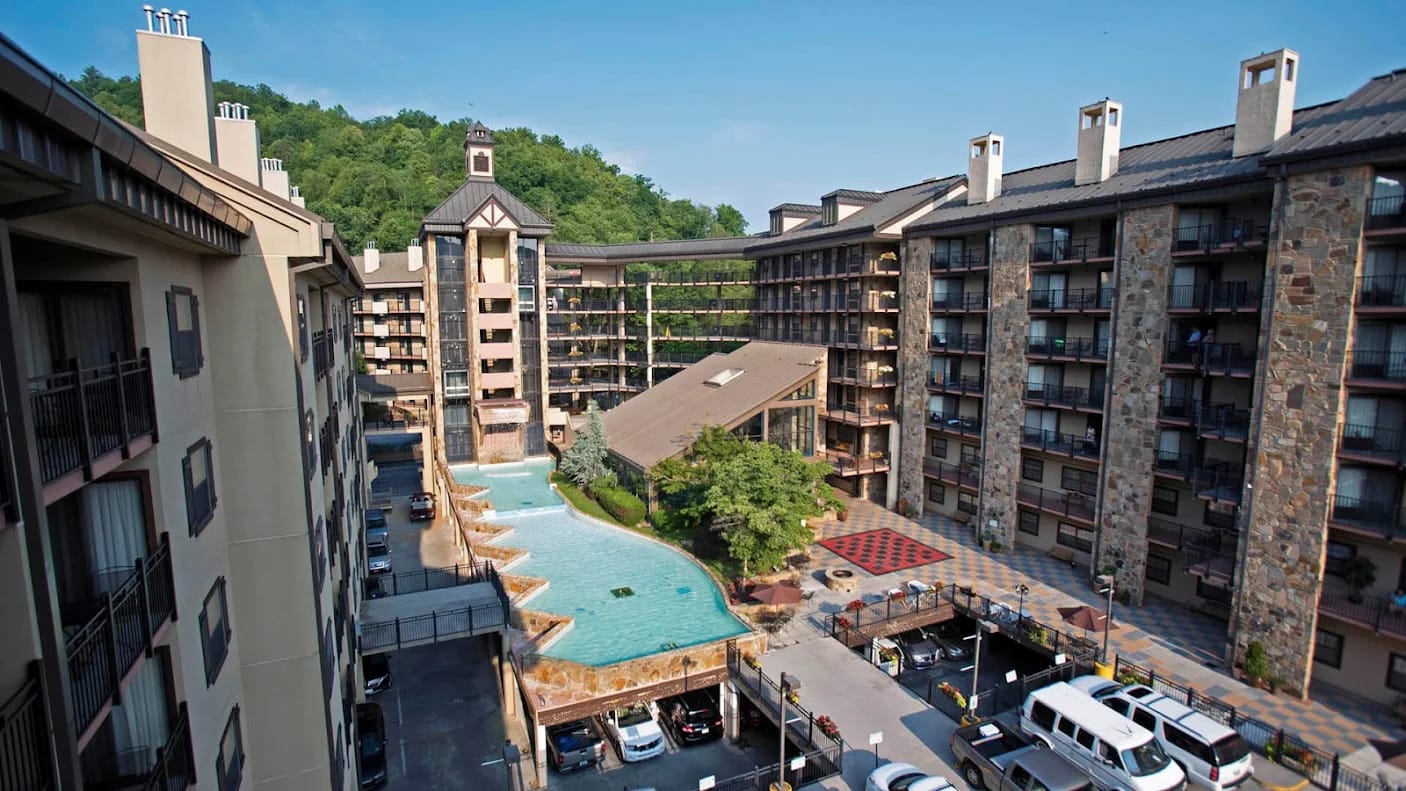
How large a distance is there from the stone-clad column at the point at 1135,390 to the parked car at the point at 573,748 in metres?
22.9

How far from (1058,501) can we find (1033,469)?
2182mm

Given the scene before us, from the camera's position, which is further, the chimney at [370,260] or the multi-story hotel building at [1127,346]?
Result: the chimney at [370,260]

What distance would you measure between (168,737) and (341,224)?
8560cm

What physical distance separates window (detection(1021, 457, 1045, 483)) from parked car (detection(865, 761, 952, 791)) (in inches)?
799

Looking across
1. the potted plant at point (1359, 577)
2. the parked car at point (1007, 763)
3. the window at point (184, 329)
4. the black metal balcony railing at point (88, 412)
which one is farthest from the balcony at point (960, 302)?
the black metal balcony railing at point (88, 412)

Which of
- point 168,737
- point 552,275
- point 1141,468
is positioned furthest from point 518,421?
point 168,737

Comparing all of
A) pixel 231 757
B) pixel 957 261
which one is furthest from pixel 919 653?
pixel 231 757

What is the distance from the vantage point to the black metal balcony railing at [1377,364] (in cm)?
2134

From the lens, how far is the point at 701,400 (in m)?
42.9

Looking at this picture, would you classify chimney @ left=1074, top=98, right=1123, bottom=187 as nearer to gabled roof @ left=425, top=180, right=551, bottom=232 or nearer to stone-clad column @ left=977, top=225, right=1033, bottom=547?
stone-clad column @ left=977, top=225, right=1033, bottom=547

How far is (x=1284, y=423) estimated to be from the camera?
76.7 feet

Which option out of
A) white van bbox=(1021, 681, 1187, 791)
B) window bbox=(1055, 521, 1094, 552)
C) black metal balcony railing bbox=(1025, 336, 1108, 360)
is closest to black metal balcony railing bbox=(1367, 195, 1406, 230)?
black metal balcony railing bbox=(1025, 336, 1108, 360)

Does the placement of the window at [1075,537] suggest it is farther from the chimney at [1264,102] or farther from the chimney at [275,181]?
the chimney at [275,181]

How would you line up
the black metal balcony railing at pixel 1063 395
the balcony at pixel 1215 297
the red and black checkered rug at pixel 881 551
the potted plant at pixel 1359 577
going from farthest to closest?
the red and black checkered rug at pixel 881 551, the black metal balcony railing at pixel 1063 395, the balcony at pixel 1215 297, the potted plant at pixel 1359 577
